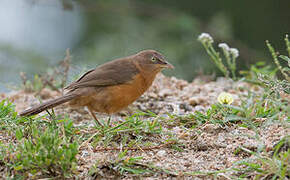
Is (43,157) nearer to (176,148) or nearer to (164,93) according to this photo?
(176,148)

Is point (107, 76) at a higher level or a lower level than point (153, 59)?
lower

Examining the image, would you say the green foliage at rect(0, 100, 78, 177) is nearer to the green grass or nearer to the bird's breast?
the green grass

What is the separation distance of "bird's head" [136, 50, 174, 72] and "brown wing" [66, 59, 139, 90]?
0.17m

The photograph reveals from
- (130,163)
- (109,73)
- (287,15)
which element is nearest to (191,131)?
(130,163)

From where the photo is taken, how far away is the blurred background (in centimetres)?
998

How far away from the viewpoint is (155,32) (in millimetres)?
11312

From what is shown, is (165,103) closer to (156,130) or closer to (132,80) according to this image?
(132,80)

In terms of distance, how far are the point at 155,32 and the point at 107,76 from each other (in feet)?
19.6

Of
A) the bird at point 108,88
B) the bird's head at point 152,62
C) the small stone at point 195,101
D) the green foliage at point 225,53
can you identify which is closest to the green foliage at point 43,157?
the bird at point 108,88

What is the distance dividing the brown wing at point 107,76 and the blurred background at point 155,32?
126 inches

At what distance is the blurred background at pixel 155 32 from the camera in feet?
32.7

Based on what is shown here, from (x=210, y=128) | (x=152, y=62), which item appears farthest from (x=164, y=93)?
(x=210, y=128)

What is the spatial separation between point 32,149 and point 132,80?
7.40ft

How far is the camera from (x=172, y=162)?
3.97m
